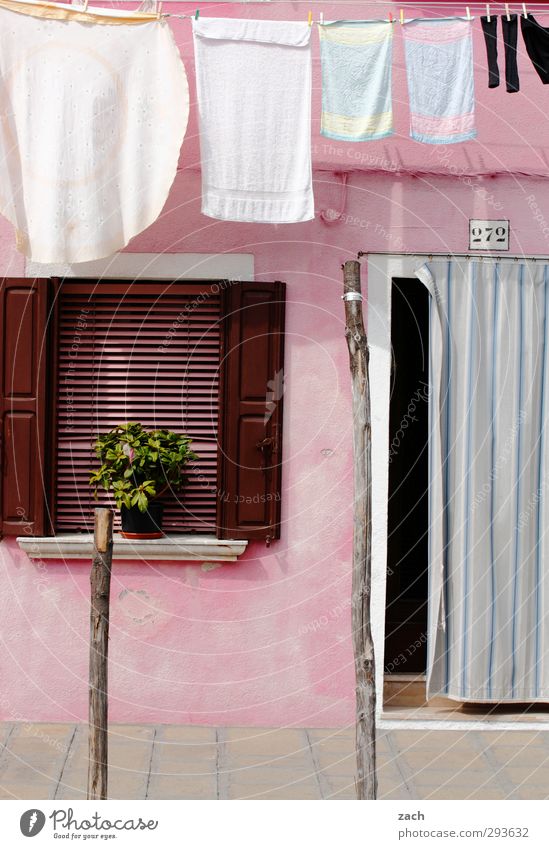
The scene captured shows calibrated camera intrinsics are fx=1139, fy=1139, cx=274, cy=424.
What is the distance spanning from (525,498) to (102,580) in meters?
2.94

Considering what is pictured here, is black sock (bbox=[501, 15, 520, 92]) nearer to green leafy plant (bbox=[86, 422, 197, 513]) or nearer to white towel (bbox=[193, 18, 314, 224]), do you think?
white towel (bbox=[193, 18, 314, 224])

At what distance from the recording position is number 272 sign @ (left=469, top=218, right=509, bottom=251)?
6.56 meters

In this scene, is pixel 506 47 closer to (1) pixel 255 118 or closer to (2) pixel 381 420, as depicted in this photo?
(1) pixel 255 118

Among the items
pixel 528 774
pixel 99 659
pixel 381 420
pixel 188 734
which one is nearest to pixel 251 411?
pixel 381 420

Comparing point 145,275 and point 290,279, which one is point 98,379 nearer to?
point 145,275

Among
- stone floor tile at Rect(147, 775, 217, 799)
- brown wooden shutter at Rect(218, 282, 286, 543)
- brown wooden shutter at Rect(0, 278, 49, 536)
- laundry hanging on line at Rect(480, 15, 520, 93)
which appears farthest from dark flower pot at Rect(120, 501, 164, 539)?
laundry hanging on line at Rect(480, 15, 520, 93)

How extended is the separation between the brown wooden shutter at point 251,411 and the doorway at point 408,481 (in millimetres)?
1312

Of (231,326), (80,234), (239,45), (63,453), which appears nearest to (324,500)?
(231,326)

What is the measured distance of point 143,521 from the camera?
6445 millimetres

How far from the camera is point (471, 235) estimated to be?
657cm

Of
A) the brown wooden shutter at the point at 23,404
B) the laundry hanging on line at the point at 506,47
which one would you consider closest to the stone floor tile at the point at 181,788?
the brown wooden shutter at the point at 23,404

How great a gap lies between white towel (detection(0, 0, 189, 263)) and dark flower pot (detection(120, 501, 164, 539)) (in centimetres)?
146

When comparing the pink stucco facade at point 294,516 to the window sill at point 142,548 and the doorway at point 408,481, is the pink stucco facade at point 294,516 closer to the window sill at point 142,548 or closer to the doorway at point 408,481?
the window sill at point 142,548

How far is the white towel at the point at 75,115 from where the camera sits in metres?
5.86
